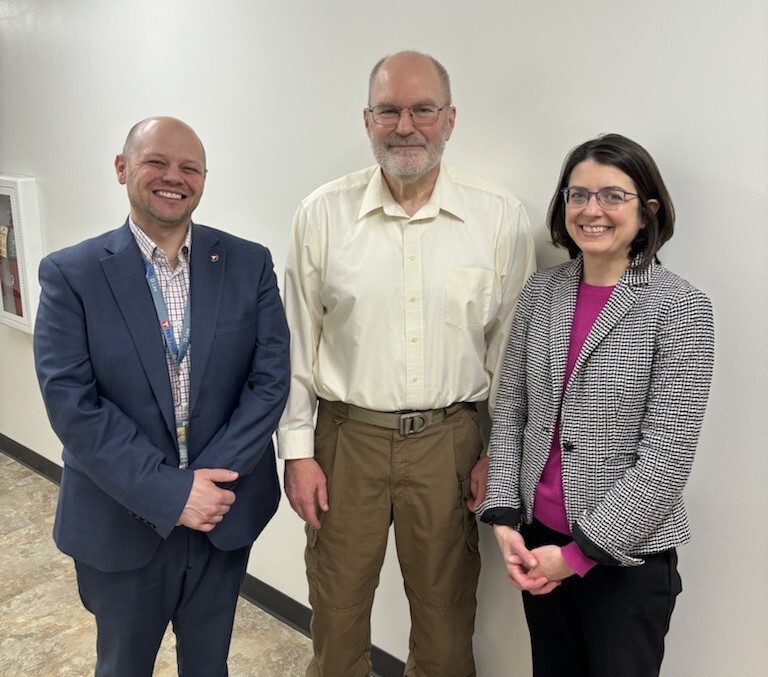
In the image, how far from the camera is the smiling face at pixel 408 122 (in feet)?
5.88

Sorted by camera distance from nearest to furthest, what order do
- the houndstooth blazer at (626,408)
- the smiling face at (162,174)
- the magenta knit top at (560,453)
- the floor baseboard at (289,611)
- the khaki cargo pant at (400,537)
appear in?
the houndstooth blazer at (626,408), the magenta knit top at (560,453), the smiling face at (162,174), the khaki cargo pant at (400,537), the floor baseboard at (289,611)

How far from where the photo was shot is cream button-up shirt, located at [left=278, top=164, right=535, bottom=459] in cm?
191

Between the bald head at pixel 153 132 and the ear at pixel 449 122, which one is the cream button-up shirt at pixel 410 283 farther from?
the bald head at pixel 153 132

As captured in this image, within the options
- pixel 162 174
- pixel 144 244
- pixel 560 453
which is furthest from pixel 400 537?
pixel 162 174

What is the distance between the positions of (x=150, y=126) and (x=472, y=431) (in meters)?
1.14

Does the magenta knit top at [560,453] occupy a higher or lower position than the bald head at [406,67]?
lower

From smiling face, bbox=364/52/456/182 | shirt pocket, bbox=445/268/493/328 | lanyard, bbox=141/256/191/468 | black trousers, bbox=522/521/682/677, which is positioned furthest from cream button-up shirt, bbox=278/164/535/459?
black trousers, bbox=522/521/682/677

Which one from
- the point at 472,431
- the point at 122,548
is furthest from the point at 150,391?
the point at 472,431

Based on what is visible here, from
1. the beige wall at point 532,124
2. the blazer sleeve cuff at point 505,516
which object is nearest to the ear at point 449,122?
the beige wall at point 532,124

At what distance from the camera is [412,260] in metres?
1.91

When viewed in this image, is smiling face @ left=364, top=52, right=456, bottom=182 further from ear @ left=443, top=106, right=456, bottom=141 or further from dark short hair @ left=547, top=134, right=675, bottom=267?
dark short hair @ left=547, top=134, right=675, bottom=267

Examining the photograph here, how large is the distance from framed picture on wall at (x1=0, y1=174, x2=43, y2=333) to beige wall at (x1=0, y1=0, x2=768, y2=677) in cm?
85

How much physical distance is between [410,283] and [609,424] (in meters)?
0.64

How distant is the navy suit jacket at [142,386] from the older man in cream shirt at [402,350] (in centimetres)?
17
